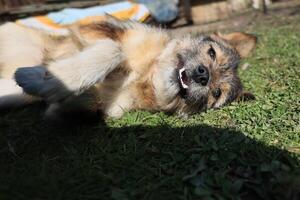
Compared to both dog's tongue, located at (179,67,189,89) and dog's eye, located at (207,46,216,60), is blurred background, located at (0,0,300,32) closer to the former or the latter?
dog's eye, located at (207,46,216,60)

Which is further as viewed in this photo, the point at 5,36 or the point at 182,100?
the point at 5,36

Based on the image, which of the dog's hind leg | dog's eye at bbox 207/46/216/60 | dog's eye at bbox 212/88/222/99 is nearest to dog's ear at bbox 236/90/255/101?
dog's eye at bbox 212/88/222/99

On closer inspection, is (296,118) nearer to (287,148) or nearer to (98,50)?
(287,148)

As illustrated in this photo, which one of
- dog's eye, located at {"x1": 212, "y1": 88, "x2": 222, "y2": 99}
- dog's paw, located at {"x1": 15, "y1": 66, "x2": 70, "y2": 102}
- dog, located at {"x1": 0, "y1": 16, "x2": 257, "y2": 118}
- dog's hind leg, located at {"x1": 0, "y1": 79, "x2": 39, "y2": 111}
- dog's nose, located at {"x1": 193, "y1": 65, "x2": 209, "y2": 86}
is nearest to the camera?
dog's paw, located at {"x1": 15, "y1": 66, "x2": 70, "y2": 102}

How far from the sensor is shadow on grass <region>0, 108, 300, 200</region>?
2.95 meters

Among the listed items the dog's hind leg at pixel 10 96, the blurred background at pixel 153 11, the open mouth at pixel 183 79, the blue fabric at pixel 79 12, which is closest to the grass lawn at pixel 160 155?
the dog's hind leg at pixel 10 96

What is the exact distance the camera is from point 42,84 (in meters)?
3.73

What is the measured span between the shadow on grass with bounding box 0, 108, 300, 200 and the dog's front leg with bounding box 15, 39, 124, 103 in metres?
0.46

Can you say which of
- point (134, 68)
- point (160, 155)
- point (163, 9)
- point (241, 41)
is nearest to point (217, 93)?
point (134, 68)

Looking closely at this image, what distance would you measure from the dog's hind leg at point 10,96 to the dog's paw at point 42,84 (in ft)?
3.72

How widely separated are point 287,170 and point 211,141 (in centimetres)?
71

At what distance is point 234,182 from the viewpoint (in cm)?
306

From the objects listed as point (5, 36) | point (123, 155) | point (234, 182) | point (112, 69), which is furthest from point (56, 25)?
point (234, 182)

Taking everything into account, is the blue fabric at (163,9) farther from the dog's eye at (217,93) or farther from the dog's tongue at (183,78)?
the dog's tongue at (183,78)
